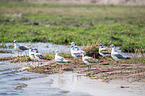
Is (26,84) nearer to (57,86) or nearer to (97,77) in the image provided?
(57,86)

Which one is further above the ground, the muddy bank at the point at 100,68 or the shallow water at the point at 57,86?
the muddy bank at the point at 100,68

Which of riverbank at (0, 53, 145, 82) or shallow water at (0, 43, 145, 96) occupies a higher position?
riverbank at (0, 53, 145, 82)

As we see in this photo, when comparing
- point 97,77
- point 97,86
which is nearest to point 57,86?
point 97,86

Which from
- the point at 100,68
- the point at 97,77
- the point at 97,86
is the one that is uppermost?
the point at 100,68

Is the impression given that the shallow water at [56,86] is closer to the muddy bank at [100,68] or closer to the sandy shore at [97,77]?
the sandy shore at [97,77]

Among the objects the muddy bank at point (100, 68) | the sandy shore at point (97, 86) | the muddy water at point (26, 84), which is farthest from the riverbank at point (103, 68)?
the muddy water at point (26, 84)

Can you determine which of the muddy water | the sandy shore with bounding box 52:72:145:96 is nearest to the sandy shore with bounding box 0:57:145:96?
the sandy shore with bounding box 52:72:145:96

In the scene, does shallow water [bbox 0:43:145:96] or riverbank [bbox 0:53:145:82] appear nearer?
shallow water [bbox 0:43:145:96]

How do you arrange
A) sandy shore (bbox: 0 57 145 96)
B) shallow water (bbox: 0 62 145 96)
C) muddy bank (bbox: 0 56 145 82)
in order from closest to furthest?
shallow water (bbox: 0 62 145 96) < sandy shore (bbox: 0 57 145 96) < muddy bank (bbox: 0 56 145 82)

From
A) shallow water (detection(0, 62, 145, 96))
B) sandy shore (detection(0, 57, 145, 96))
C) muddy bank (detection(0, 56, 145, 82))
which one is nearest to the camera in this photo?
shallow water (detection(0, 62, 145, 96))

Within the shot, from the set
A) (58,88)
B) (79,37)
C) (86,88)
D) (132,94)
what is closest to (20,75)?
(58,88)

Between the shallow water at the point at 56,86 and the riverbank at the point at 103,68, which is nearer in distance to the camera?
the shallow water at the point at 56,86

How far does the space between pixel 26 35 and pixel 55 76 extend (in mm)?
11029

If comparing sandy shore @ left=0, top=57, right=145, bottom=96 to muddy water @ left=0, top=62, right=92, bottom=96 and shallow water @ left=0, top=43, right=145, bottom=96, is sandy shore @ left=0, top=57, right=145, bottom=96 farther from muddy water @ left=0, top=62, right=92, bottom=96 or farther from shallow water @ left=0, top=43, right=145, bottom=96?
muddy water @ left=0, top=62, right=92, bottom=96
